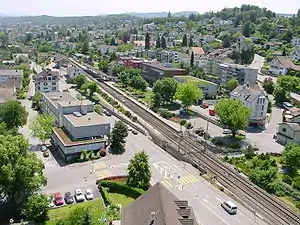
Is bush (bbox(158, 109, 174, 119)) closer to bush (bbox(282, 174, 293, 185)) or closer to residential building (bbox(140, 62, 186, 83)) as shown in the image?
residential building (bbox(140, 62, 186, 83))

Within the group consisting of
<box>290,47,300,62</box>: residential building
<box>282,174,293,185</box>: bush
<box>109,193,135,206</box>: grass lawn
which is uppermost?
<box>290,47,300,62</box>: residential building

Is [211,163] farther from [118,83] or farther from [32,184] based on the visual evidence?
[118,83]

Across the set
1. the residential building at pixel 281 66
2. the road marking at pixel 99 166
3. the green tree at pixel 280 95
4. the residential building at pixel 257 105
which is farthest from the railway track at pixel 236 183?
the residential building at pixel 281 66

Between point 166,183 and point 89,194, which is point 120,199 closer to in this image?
point 89,194

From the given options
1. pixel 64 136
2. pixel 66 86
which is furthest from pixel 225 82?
pixel 64 136

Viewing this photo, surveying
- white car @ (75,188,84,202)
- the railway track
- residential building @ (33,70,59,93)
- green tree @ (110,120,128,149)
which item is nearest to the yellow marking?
the railway track

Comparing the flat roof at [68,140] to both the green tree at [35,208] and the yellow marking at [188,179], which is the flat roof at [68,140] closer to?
the yellow marking at [188,179]

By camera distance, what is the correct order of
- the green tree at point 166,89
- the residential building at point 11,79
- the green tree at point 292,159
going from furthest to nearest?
the residential building at point 11,79, the green tree at point 166,89, the green tree at point 292,159
